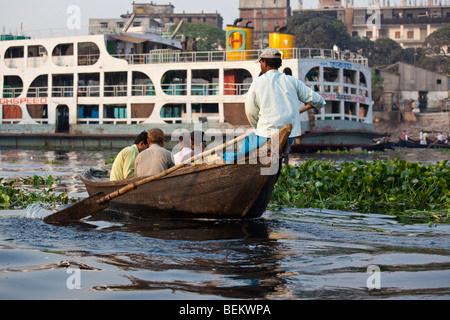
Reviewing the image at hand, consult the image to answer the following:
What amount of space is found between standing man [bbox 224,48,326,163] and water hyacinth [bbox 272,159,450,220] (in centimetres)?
238

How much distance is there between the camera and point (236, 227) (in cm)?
661

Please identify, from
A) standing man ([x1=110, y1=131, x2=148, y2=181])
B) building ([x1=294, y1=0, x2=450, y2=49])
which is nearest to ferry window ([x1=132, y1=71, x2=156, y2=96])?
standing man ([x1=110, y1=131, x2=148, y2=181])

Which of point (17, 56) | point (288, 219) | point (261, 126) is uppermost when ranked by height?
point (17, 56)

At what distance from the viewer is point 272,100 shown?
628 centimetres

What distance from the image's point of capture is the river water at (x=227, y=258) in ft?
13.3

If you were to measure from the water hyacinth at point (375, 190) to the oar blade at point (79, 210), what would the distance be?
110 inches

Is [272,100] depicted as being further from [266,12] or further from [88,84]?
[266,12]

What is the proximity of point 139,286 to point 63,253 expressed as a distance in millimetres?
1460

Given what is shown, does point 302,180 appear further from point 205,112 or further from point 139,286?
point 205,112

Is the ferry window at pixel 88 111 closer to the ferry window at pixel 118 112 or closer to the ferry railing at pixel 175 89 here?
the ferry window at pixel 118 112

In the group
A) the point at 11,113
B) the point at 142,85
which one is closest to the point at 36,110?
the point at 11,113

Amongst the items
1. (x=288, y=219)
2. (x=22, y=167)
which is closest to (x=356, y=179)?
(x=288, y=219)

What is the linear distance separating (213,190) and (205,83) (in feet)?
67.7

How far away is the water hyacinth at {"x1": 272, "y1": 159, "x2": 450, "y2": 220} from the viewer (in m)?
8.45
